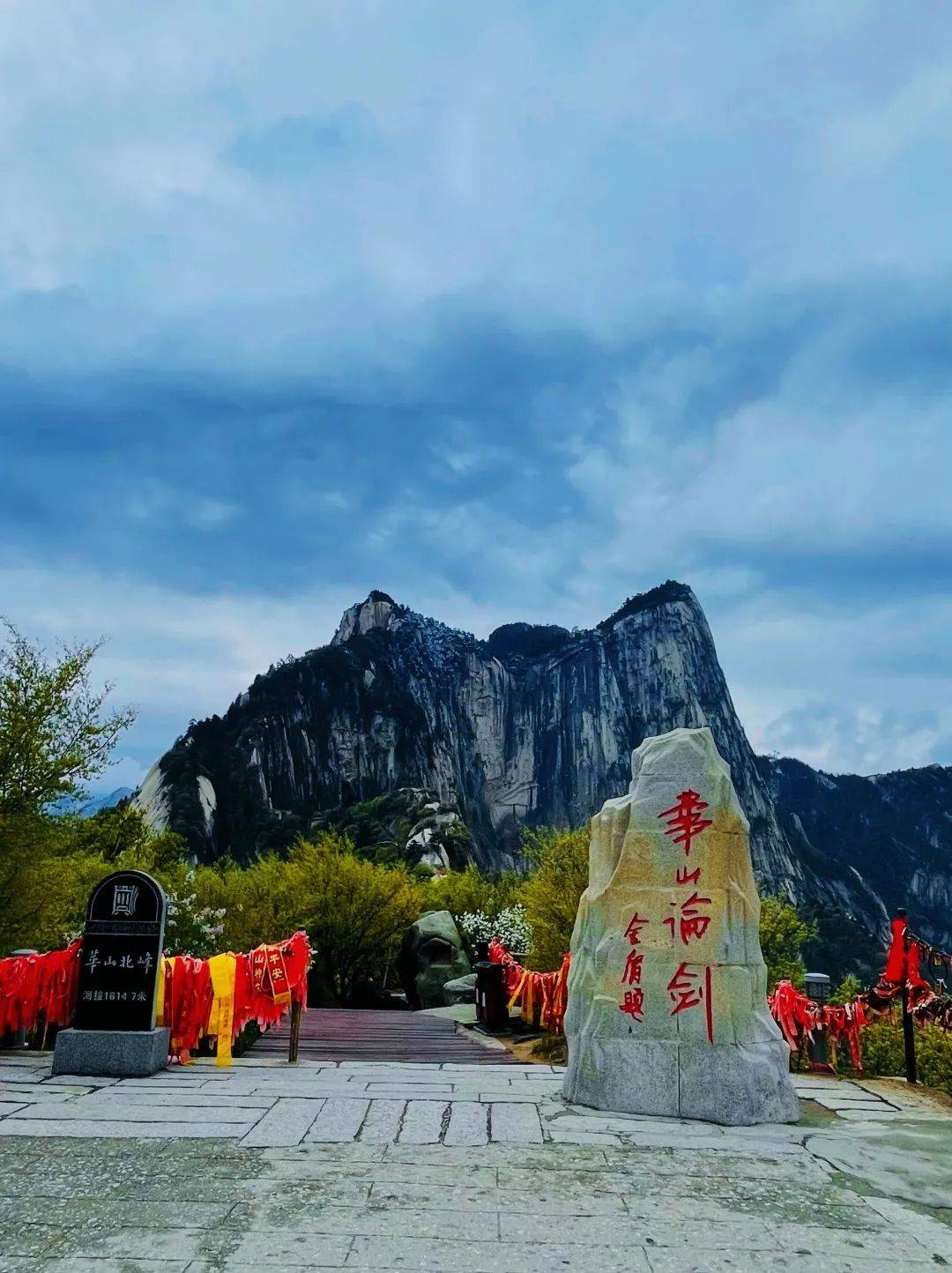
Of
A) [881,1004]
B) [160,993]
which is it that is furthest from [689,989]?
[160,993]

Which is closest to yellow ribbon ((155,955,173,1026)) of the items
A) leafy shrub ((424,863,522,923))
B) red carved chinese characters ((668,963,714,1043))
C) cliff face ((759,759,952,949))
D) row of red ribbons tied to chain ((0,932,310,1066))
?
row of red ribbons tied to chain ((0,932,310,1066))

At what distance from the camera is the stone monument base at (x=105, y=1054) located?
8.22 metres

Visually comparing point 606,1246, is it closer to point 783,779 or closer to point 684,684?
point 684,684

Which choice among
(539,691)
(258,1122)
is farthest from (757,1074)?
(539,691)

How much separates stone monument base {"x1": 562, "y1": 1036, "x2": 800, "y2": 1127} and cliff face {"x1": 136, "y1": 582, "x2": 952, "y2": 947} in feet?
178

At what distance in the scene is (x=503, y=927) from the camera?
22.6 meters

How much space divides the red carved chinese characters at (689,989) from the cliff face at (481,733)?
179 feet

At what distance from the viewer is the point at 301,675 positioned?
81125 mm

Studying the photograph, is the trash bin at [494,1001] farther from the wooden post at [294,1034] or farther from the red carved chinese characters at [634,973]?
the red carved chinese characters at [634,973]

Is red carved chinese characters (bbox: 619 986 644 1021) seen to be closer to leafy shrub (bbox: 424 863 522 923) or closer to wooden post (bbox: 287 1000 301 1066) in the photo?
wooden post (bbox: 287 1000 301 1066)

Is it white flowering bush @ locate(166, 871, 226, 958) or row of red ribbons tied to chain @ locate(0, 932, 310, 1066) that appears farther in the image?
white flowering bush @ locate(166, 871, 226, 958)

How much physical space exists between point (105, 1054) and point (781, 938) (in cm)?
1578

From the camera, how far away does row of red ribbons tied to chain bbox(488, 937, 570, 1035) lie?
12438mm

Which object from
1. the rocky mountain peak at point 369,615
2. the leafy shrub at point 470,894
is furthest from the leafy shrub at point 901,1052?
the rocky mountain peak at point 369,615
